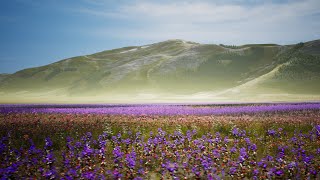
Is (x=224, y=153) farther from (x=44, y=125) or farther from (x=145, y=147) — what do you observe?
(x=44, y=125)

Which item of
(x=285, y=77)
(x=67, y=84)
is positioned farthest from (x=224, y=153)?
(x=67, y=84)

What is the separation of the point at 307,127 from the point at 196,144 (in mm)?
8410

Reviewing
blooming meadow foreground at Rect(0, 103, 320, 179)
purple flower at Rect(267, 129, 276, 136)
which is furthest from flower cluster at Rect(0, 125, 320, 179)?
purple flower at Rect(267, 129, 276, 136)

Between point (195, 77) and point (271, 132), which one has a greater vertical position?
point (195, 77)

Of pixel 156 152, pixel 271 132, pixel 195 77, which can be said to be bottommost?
pixel 156 152

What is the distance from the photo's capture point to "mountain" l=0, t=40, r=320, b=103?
85.3 metres

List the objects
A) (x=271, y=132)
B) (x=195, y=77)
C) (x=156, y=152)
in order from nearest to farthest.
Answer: (x=156, y=152), (x=271, y=132), (x=195, y=77)

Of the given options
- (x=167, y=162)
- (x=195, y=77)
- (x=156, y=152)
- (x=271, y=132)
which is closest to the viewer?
(x=167, y=162)

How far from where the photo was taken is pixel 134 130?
17031 mm

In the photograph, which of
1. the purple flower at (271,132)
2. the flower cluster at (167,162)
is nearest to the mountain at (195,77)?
the purple flower at (271,132)

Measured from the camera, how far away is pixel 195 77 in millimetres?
121875

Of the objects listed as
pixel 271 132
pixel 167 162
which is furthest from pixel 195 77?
pixel 167 162

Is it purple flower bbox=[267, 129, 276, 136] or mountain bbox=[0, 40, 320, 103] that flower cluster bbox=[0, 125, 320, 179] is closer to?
purple flower bbox=[267, 129, 276, 136]

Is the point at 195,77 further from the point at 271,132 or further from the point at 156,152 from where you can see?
the point at 156,152
